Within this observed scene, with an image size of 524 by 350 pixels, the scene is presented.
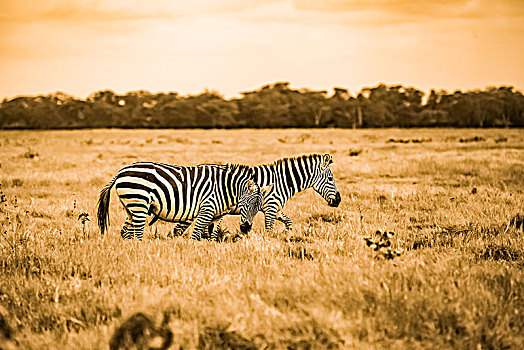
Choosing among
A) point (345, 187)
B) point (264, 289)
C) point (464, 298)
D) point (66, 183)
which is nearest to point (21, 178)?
point (66, 183)

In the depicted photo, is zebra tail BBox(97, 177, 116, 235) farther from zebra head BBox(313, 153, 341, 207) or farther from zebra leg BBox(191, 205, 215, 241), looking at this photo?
zebra head BBox(313, 153, 341, 207)

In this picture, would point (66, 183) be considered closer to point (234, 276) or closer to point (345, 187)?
point (345, 187)

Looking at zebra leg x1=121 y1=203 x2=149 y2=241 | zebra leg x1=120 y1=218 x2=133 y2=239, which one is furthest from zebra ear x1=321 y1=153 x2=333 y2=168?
zebra leg x1=120 y1=218 x2=133 y2=239

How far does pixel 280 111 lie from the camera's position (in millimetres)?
76188

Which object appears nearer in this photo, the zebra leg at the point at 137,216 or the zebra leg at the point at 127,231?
the zebra leg at the point at 137,216

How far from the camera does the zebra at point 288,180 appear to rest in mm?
8359

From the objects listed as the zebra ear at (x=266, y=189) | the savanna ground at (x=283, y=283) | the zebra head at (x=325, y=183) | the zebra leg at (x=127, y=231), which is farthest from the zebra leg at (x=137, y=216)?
the zebra head at (x=325, y=183)

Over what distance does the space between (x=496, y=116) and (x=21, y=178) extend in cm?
6835

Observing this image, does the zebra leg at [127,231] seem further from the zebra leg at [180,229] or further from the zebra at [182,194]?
the zebra leg at [180,229]

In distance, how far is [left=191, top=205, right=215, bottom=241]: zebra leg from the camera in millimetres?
7355

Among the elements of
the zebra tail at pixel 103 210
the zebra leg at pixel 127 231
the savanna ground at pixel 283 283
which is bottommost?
the savanna ground at pixel 283 283

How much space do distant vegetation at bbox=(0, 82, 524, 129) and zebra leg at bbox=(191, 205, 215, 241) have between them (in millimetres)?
62473

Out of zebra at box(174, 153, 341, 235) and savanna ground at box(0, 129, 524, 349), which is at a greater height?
zebra at box(174, 153, 341, 235)

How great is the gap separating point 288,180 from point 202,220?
199 centimetres
